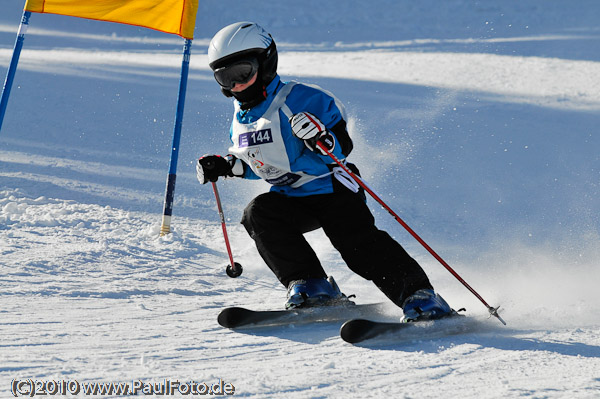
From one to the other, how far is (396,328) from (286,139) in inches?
40.0

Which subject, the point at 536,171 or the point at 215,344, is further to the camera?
the point at 536,171

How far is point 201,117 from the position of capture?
7.71 m

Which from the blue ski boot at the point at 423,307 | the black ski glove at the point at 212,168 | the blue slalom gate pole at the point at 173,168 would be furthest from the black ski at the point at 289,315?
the blue slalom gate pole at the point at 173,168

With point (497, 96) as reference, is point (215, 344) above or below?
below

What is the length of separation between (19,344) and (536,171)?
4.64 metres

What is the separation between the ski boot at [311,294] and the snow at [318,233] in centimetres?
19

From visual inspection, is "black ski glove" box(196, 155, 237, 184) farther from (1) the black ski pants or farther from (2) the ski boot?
(2) the ski boot

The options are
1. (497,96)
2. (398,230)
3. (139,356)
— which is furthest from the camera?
(497,96)

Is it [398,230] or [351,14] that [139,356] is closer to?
[398,230]

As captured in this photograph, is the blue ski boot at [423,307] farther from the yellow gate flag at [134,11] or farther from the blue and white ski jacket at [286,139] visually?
the yellow gate flag at [134,11]

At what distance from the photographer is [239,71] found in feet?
10.0

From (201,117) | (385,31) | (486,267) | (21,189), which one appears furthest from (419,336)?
(385,31)

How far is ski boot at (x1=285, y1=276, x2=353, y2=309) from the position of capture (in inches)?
118

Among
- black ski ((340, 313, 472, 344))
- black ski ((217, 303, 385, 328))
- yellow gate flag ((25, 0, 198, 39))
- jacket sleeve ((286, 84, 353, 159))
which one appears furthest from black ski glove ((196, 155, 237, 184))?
yellow gate flag ((25, 0, 198, 39))
